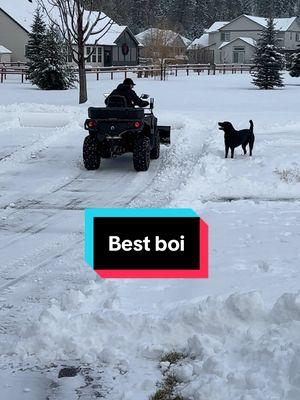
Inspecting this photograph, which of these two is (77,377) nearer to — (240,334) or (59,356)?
(59,356)

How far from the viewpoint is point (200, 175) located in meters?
11.7

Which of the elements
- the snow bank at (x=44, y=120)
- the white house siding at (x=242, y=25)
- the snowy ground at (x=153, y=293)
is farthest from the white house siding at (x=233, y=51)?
→ the snowy ground at (x=153, y=293)

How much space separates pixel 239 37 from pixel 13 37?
37.1 metres

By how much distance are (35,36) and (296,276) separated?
1552 inches

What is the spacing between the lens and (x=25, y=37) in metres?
60.8

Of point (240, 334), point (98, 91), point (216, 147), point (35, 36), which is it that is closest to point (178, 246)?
point (240, 334)

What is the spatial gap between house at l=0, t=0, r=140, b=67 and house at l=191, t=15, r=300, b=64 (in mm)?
19548

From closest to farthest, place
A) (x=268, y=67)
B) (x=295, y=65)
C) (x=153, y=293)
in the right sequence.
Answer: (x=153, y=293)
(x=268, y=67)
(x=295, y=65)

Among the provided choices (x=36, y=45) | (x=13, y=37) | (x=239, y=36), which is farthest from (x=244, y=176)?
(x=239, y=36)

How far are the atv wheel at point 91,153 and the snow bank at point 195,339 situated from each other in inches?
297

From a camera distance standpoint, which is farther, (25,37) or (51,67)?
(25,37)

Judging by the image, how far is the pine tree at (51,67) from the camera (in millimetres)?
37969

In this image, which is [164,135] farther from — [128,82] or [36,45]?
Result: [36,45]

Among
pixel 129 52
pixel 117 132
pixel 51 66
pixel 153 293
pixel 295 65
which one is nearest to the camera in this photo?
pixel 153 293
